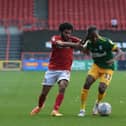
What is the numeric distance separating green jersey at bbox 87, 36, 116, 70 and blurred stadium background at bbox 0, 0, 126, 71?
27.1 m

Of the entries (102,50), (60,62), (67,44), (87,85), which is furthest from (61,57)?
(102,50)

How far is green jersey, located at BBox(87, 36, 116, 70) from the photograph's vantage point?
13117 mm

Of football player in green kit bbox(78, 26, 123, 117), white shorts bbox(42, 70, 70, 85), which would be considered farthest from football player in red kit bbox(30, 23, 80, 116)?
football player in green kit bbox(78, 26, 123, 117)

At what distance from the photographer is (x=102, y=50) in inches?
518

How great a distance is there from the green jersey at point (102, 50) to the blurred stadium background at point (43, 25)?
27132mm

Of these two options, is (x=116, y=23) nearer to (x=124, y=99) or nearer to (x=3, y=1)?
(x=3, y=1)

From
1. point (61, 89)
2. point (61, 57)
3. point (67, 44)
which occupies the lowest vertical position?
point (61, 89)

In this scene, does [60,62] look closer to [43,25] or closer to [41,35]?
[41,35]

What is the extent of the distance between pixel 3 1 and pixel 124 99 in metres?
33.3

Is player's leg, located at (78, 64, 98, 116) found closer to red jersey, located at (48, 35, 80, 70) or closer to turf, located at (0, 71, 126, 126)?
turf, located at (0, 71, 126, 126)

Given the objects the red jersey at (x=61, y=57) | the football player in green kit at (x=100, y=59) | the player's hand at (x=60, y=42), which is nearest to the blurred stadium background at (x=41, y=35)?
the football player in green kit at (x=100, y=59)

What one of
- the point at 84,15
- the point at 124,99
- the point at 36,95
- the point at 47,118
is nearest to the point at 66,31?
the point at 47,118

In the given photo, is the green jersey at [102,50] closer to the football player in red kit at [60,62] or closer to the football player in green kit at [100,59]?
the football player in green kit at [100,59]

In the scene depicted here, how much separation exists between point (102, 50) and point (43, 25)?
3397 centimetres
